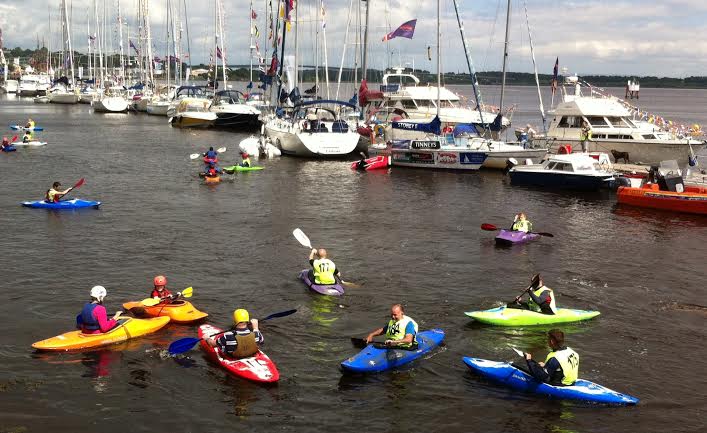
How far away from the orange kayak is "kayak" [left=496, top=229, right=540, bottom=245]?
1109 centimetres

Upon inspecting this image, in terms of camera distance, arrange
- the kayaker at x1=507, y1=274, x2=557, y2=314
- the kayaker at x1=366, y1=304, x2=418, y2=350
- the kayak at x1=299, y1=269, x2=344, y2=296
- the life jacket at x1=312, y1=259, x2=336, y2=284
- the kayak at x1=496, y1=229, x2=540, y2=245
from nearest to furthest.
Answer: the kayaker at x1=366, y1=304, x2=418, y2=350 → the kayaker at x1=507, y1=274, x2=557, y2=314 → the kayak at x1=299, y1=269, x2=344, y2=296 → the life jacket at x1=312, y1=259, x2=336, y2=284 → the kayak at x1=496, y1=229, x2=540, y2=245

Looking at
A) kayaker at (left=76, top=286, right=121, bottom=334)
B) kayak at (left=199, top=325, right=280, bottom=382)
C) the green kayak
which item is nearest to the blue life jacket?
kayaker at (left=76, top=286, right=121, bottom=334)

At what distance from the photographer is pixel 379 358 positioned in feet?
50.4

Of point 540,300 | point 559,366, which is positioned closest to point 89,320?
point 559,366

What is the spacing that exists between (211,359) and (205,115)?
6798cm

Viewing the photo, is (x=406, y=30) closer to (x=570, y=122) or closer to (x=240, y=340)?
(x=570, y=122)

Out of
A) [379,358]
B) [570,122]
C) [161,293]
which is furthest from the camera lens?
[570,122]

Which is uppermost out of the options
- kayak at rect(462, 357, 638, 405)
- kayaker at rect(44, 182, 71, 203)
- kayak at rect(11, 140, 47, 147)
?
kayak at rect(11, 140, 47, 147)

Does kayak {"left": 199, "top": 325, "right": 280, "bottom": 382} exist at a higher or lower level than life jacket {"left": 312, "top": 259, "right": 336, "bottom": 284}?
lower

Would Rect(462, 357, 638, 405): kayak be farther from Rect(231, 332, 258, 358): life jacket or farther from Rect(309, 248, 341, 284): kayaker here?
Rect(309, 248, 341, 284): kayaker

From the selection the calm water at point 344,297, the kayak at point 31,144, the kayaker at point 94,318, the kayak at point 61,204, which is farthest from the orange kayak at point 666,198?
the kayak at point 31,144

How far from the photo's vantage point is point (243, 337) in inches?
591

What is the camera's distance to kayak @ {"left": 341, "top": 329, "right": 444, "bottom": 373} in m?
15.1

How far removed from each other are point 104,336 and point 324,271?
677cm
